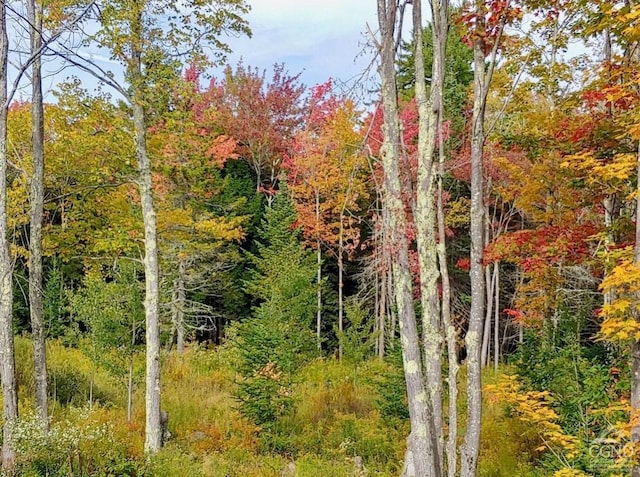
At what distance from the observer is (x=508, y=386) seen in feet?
23.0

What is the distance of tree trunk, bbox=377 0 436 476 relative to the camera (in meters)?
4.62

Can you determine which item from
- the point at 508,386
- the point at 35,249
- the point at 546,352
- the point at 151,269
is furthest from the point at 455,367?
the point at 35,249

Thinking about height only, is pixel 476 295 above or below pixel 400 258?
below

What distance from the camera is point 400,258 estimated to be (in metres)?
4.80

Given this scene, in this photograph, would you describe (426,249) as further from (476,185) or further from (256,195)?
(256,195)

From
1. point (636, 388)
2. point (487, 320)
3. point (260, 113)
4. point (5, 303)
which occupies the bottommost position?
point (487, 320)

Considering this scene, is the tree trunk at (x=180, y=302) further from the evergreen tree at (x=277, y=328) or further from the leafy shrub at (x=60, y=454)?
the leafy shrub at (x=60, y=454)

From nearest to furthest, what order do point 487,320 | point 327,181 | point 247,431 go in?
point 247,431, point 487,320, point 327,181

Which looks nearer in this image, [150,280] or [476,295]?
[476,295]

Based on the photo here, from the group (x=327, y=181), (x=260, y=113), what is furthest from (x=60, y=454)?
(x=260, y=113)

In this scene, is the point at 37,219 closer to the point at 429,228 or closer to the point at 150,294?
the point at 150,294

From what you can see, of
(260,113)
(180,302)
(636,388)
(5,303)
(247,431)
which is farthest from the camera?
(260,113)

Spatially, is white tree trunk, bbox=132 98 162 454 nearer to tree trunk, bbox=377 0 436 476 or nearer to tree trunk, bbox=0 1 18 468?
tree trunk, bbox=0 1 18 468

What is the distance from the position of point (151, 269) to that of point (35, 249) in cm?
181
